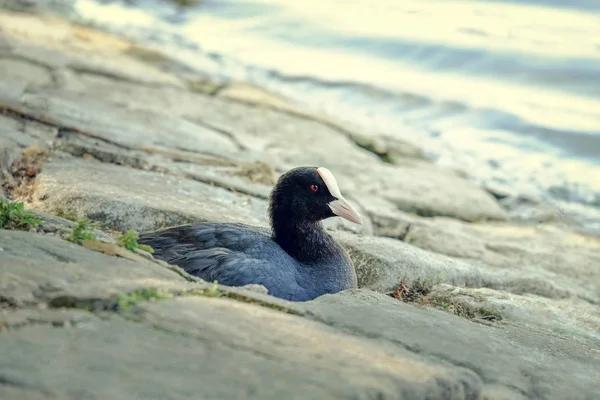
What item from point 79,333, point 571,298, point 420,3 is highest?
point 420,3

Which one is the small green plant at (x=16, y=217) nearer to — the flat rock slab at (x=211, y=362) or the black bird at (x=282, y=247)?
the black bird at (x=282, y=247)

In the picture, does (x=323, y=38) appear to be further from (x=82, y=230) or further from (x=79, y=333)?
(x=79, y=333)

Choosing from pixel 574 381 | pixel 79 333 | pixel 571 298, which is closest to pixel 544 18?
pixel 571 298

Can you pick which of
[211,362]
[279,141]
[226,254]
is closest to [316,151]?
[279,141]

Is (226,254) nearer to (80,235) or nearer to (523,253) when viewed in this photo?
(80,235)

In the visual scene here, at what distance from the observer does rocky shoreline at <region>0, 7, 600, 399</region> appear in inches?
105

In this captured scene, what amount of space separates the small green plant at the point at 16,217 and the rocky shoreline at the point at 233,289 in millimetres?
80

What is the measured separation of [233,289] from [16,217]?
1059 mm

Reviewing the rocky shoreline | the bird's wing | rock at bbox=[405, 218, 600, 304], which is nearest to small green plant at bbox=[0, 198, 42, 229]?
the rocky shoreline

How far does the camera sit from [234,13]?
16250 millimetres

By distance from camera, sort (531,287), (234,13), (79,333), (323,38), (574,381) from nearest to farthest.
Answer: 1. (79,333)
2. (574,381)
3. (531,287)
4. (323,38)
5. (234,13)

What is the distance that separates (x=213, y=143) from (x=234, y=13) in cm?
943

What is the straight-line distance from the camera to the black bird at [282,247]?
13.5 ft

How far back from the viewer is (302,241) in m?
4.57
